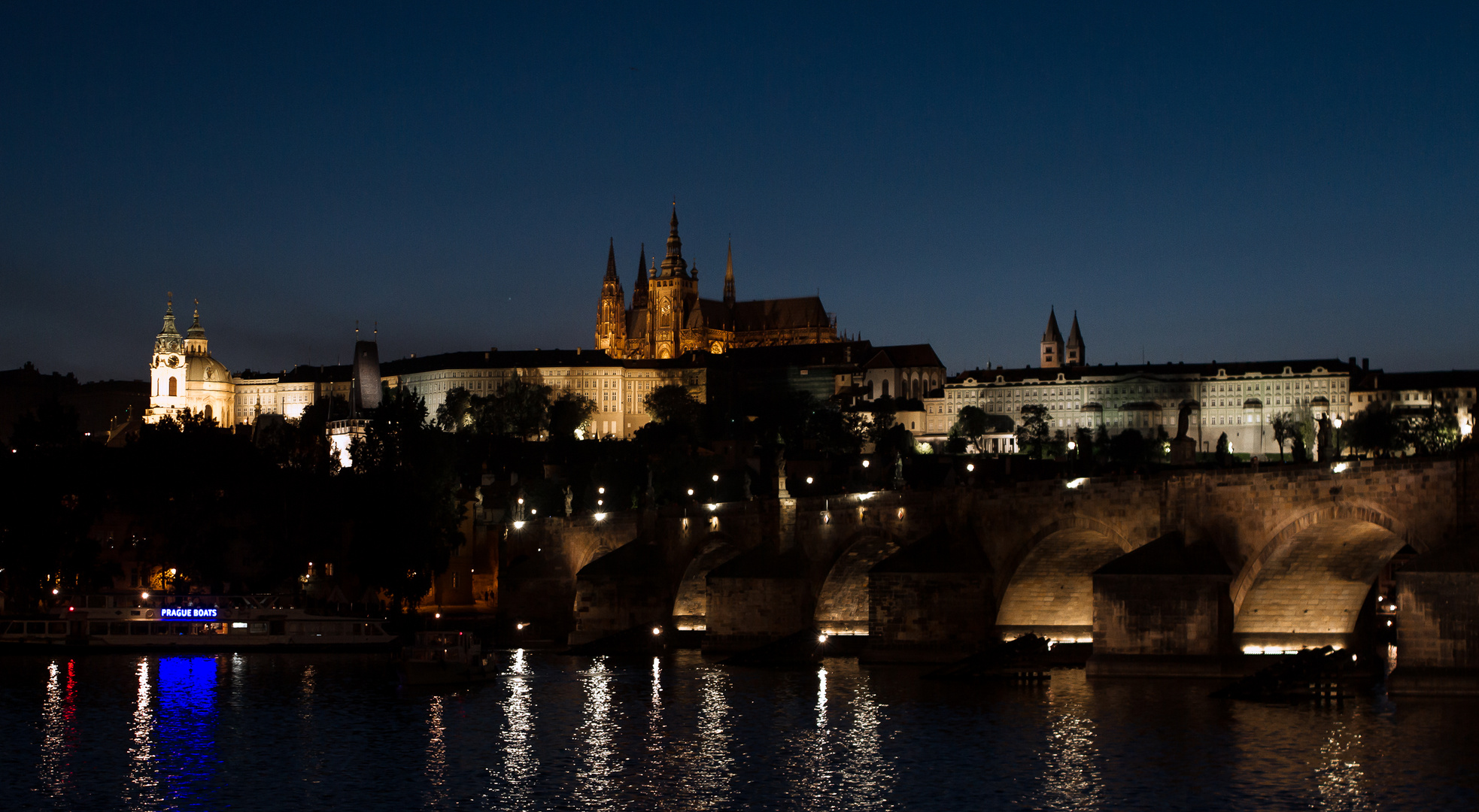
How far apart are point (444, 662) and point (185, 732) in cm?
1308

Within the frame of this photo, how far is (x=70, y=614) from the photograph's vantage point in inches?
2837

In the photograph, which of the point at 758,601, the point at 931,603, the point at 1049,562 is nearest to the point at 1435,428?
the point at 758,601

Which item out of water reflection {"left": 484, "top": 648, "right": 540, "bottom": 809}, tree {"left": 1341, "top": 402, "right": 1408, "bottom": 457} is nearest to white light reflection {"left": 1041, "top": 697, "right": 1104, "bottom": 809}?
water reflection {"left": 484, "top": 648, "right": 540, "bottom": 809}

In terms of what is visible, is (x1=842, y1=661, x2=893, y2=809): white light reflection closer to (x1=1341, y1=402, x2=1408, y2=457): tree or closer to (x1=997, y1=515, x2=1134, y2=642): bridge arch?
(x1=997, y1=515, x2=1134, y2=642): bridge arch

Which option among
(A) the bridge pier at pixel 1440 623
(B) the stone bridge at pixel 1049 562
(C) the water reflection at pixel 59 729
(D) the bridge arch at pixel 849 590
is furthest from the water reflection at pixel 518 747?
(A) the bridge pier at pixel 1440 623

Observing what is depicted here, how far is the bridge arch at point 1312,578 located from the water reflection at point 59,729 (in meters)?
27.6

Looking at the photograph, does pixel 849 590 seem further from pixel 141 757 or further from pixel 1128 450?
pixel 1128 450

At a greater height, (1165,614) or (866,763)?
(1165,614)

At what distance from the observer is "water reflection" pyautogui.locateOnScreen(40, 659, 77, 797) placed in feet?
124

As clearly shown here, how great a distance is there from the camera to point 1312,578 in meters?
45.3

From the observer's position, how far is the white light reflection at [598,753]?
35.3 metres

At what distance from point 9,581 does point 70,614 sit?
36.6 ft

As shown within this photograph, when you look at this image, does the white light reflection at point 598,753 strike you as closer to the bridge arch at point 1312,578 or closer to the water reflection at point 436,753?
the water reflection at point 436,753

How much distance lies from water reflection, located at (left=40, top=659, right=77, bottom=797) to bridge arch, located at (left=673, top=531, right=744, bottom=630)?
23.7m
